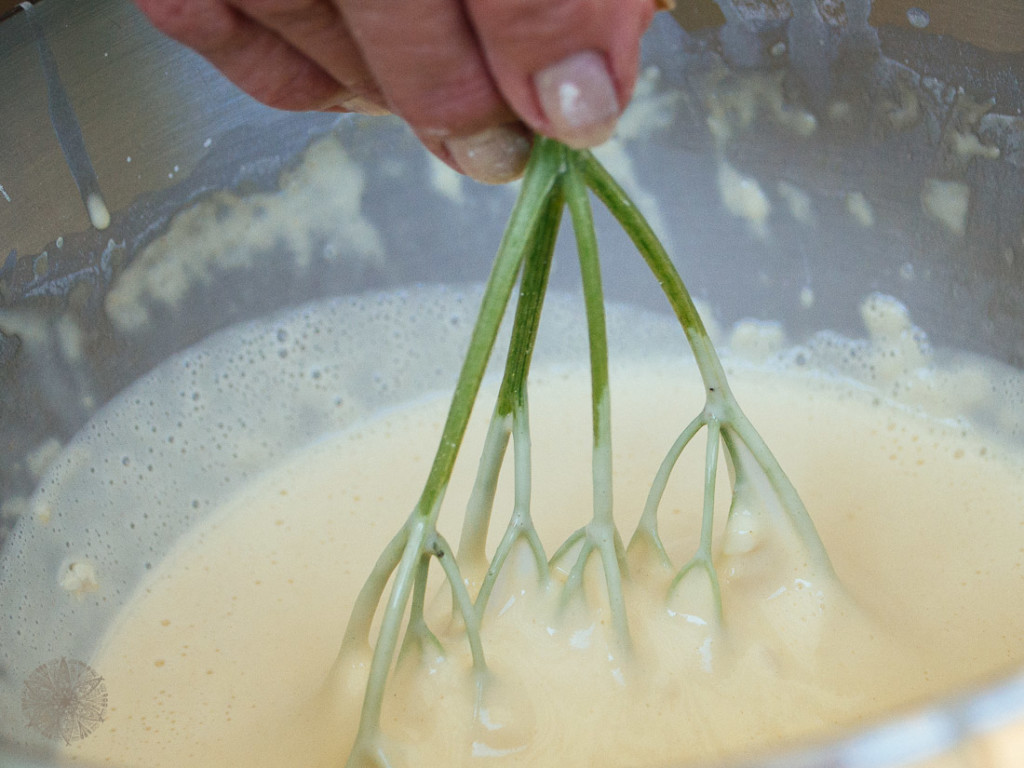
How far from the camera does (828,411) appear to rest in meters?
0.65

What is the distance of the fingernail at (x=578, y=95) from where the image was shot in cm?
32

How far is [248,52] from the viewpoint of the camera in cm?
39

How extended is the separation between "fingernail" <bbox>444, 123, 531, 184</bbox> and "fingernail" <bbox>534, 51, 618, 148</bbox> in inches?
1.7

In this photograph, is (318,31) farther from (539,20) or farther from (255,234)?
(255,234)

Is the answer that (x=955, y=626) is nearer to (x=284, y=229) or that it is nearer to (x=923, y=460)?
(x=923, y=460)

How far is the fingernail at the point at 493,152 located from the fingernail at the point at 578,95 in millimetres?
44

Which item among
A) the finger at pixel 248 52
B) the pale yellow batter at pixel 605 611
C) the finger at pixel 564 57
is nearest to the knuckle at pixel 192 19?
the finger at pixel 248 52

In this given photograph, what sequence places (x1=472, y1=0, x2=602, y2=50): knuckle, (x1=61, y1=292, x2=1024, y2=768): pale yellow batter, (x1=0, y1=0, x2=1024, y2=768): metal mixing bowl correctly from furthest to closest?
(x1=0, y1=0, x2=1024, y2=768): metal mixing bowl, (x1=61, y1=292, x2=1024, y2=768): pale yellow batter, (x1=472, y1=0, x2=602, y2=50): knuckle

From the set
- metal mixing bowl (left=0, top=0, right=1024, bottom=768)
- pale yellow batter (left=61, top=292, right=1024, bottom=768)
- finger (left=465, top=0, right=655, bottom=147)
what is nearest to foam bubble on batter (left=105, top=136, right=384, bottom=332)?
metal mixing bowl (left=0, top=0, right=1024, bottom=768)

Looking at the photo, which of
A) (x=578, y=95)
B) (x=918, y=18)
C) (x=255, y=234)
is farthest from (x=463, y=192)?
(x=578, y=95)

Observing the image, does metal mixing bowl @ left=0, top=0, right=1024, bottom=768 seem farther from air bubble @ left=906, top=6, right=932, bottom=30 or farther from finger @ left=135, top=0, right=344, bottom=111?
finger @ left=135, top=0, right=344, bottom=111

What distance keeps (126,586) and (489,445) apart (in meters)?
0.24

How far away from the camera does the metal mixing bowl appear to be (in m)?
0.54

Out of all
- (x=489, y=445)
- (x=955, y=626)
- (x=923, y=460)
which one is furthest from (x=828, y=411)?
(x=489, y=445)
